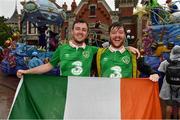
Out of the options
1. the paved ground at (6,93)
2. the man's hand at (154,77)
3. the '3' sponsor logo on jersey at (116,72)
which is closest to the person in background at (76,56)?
the '3' sponsor logo on jersey at (116,72)

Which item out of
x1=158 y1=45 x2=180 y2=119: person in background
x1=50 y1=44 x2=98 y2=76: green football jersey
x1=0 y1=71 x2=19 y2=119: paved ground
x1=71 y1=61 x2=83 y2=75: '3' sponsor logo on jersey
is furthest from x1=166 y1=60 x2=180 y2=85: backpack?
x1=0 y1=71 x2=19 y2=119: paved ground

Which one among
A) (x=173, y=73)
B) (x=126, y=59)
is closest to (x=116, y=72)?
(x=126, y=59)

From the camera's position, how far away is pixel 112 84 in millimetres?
4359

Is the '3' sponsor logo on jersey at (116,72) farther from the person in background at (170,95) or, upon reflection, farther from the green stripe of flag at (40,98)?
the person in background at (170,95)

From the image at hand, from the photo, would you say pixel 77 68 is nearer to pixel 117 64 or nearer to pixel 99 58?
pixel 99 58

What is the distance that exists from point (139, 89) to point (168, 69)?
2.31 metres

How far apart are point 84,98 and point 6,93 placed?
24.9 feet

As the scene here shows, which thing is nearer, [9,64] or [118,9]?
[9,64]

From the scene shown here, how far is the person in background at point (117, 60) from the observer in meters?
4.41

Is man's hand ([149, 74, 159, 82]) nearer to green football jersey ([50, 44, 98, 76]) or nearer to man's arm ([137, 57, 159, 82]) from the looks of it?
man's arm ([137, 57, 159, 82])

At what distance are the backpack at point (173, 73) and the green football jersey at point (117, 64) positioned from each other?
2102 millimetres

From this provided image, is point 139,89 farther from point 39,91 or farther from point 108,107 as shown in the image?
point 39,91

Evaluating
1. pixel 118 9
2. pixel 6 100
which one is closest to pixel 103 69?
pixel 6 100

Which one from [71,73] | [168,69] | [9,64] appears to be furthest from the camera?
[9,64]
